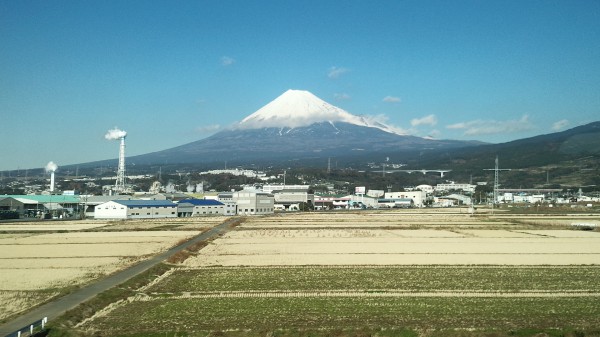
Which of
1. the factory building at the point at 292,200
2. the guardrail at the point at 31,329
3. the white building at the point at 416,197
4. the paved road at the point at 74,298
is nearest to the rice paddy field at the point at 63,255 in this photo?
the paved road at the point at 74,298

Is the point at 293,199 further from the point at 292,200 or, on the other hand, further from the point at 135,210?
the point at 135,210

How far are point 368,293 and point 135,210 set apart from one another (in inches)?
1259

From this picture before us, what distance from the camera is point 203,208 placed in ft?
151

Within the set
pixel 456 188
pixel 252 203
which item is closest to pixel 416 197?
pixel 252 203

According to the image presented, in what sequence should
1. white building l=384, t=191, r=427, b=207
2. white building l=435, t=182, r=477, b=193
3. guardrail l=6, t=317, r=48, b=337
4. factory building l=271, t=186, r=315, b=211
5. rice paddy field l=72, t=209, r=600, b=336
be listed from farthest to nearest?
white building l=435, t=182, r=477, b=193 → white building l=384, t=191, r=427, b=207 → factory building l=271, t=186, r=315, b=211 → rice paddy field l=72, t=209, r=600, b=336 → guardrail l=6, t=317, r=48, b=337

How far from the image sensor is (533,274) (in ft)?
46.4

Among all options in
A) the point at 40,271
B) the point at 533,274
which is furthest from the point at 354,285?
the point at 40,271

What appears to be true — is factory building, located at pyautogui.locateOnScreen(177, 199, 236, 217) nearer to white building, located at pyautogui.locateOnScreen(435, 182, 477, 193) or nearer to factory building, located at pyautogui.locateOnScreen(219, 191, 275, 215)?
factory building, located at pyautogui.locateOnScreen(219, 191, 275, 215)

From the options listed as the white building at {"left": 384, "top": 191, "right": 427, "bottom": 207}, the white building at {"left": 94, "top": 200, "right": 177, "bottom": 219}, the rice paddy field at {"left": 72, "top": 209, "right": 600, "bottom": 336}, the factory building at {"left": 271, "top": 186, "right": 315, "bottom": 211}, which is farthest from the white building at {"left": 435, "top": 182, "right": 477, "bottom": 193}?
the rice paddy field at {"left": 72, "top": 209, "right": 600, "bottom": 336}

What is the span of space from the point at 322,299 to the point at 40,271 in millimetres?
8178

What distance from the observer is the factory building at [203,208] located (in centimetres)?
4431

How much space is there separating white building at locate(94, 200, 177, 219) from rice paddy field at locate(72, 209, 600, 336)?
21.3 metres

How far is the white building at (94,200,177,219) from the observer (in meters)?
40.2

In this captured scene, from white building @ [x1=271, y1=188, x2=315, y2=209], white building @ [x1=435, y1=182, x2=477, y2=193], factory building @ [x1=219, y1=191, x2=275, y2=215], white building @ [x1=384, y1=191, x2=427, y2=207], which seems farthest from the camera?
white building @ [x1=435, y1=182, x2=477, y2=193]
